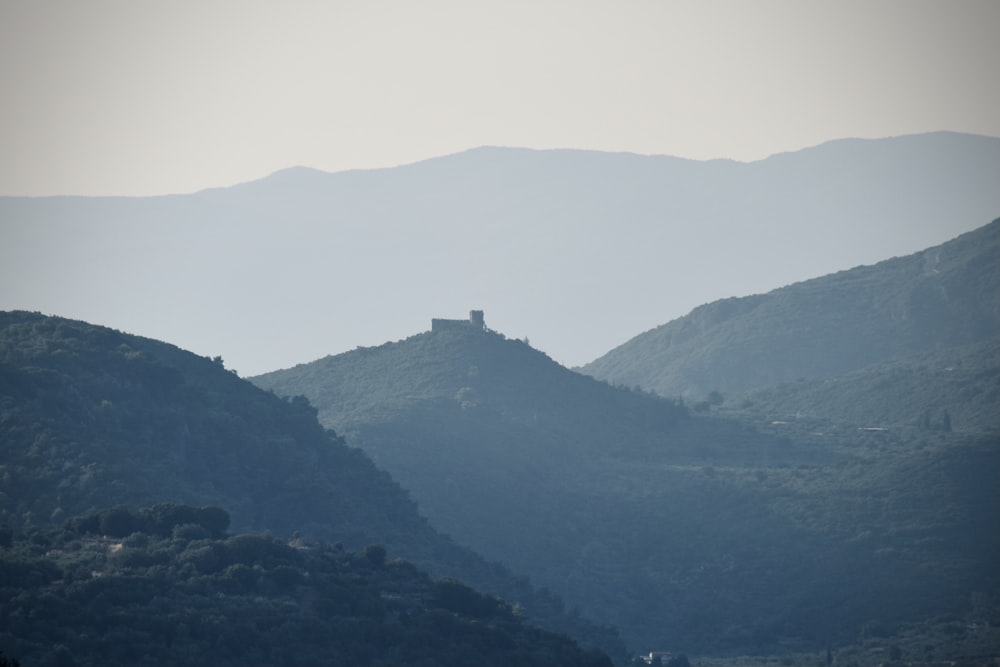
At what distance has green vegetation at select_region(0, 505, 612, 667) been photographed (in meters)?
59.8

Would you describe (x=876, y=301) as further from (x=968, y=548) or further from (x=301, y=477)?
(x=301, y=477)

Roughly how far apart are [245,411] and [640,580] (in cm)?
2143

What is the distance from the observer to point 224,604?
6450 cm

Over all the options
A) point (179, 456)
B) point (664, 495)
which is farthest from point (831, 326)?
point (179, 456)

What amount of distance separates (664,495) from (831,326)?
50.0 m

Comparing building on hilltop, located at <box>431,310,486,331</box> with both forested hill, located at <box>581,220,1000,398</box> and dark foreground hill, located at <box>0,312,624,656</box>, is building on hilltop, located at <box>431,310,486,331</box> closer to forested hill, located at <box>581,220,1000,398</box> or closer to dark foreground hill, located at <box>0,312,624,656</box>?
forested hill, located at <box>581,220,1000,398</box>

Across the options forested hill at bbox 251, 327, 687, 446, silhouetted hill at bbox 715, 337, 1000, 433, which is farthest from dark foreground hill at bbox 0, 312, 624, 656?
silhouetted hill at bbox 715, 337, 1000, 433

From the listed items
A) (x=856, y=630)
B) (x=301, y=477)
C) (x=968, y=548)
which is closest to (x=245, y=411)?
(x=301, y=477)

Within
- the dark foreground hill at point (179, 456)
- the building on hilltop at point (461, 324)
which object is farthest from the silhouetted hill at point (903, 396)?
the dark foreground hill at point (179, 456)

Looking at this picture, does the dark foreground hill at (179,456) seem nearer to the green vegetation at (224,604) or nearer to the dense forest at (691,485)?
the green vegetation at (224,604)

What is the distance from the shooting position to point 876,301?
16038cm

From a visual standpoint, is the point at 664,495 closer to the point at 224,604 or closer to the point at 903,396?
the point at 903,396

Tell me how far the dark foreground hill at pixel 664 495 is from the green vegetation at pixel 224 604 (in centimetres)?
2418

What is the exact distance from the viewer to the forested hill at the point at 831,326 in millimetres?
152750
